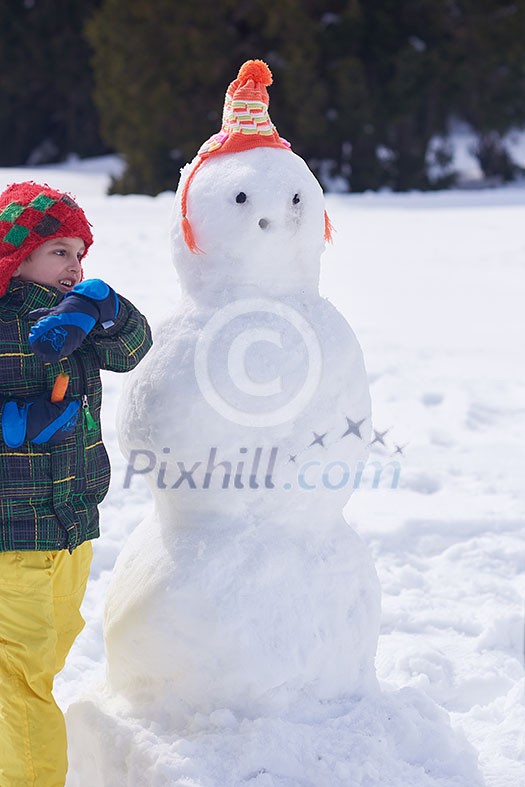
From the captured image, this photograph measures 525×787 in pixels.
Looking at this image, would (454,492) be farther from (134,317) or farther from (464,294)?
(464,294)

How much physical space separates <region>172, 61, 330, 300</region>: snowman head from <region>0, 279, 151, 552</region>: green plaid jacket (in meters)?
0.19

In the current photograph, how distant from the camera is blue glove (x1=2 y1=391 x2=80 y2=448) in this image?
6.06ft

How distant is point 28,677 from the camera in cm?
186

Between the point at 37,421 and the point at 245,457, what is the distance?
40 centimetres

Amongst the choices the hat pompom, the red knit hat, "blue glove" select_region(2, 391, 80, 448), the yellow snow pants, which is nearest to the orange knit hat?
the hat pompom

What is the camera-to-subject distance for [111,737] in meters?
1.96

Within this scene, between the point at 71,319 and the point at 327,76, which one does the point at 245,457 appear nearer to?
the point at 71,319

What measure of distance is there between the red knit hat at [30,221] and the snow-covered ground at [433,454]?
31 cm

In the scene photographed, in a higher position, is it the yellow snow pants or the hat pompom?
the hat pompom

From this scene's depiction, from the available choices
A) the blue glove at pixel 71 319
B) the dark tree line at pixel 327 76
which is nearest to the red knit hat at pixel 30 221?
the blue glove at pixel 71 319

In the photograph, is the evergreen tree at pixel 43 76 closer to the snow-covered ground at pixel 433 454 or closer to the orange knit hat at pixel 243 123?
the snow-covered ground at pixel 433 454

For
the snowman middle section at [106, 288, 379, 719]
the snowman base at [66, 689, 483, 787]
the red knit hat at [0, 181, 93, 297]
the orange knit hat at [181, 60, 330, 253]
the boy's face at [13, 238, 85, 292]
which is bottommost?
the snowman base at [66, 689, 483, 787]

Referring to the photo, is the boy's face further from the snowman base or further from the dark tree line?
the dark tree line

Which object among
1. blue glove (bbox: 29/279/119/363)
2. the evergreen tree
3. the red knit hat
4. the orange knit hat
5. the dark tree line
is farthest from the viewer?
the evergreen tree
